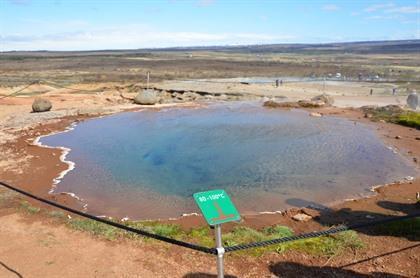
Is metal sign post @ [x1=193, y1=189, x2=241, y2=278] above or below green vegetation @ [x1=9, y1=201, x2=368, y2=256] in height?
above

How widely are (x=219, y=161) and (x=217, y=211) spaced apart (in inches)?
443

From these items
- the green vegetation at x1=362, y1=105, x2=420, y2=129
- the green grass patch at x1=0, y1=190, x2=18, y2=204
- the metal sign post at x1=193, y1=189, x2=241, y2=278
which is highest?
the metal sign post at x1=193, y1=189, x2=241, y2=278

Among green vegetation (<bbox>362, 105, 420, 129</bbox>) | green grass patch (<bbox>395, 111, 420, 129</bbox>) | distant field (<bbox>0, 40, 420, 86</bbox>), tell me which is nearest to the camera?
green grass patch (<bbox>395, 111, 420, 129</bbox>)

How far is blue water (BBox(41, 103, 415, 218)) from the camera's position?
1201cm

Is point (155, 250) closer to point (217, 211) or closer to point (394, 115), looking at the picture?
point (217, 211)

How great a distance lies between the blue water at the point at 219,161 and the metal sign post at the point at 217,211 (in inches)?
252

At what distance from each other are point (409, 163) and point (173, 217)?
8.81 metres

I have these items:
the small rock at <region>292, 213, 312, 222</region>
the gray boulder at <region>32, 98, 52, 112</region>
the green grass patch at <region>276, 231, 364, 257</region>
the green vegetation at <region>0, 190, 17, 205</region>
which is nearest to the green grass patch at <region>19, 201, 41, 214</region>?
the green vegetation at <region>0, 190, 17, 205</region>

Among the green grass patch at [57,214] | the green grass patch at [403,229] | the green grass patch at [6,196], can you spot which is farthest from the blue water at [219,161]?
the green grass patch at [403,229]

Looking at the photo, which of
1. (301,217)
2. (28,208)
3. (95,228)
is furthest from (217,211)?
(28,208)

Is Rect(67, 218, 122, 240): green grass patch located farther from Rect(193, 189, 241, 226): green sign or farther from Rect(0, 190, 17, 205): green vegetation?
Rect(193, 189, 241, 226): green sign

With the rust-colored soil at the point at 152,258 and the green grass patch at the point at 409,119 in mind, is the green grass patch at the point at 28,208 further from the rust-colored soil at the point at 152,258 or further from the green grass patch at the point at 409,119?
the green grass patch at the point at 409,119

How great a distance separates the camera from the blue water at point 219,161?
12.0 m

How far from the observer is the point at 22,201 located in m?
10.5
